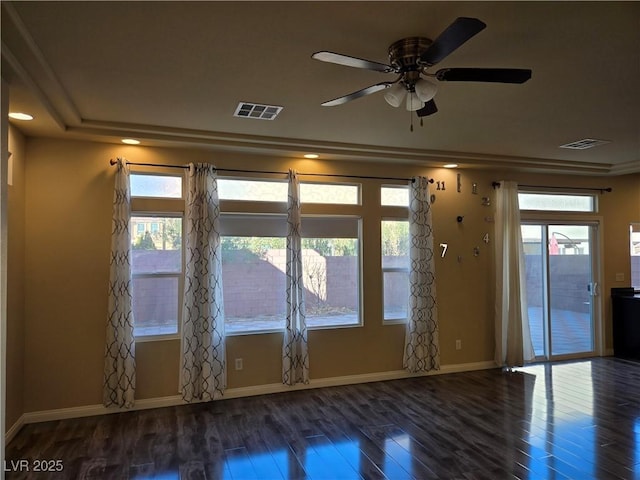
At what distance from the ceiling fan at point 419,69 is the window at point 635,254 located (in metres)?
5.62

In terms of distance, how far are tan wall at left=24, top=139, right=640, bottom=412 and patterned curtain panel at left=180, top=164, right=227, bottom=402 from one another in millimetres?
190

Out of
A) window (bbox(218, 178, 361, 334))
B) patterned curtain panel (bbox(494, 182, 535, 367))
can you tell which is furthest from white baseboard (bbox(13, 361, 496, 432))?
window (bbox(218, 178, 361, 334))

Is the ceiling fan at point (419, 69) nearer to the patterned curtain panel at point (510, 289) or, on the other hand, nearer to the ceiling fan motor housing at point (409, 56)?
the ceiling fan motor housing at point (409, 56)

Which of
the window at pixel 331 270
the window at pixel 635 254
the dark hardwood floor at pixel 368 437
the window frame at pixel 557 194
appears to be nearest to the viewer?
the dark hardwood floor at pixel 368 437

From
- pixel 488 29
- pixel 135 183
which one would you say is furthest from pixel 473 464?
pixel 135 183

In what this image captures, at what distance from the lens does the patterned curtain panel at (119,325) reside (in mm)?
3943

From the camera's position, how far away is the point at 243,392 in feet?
14.5

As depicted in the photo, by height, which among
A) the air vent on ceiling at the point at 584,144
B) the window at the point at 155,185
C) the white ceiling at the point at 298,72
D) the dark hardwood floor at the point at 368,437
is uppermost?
the air vent on ceiling at the point at 584,144

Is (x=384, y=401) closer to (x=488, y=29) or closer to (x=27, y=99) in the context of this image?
(x=488, y=29)

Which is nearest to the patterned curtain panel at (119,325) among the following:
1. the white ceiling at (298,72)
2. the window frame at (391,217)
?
the white ceiling at (298,72)

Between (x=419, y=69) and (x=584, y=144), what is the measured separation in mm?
3355

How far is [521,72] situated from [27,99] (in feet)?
10.5

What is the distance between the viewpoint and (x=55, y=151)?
153 inches

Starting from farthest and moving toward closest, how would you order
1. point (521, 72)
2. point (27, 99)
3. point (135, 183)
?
1. point (135, 183)
2. point (27, 99)
3. point (521, 72)
